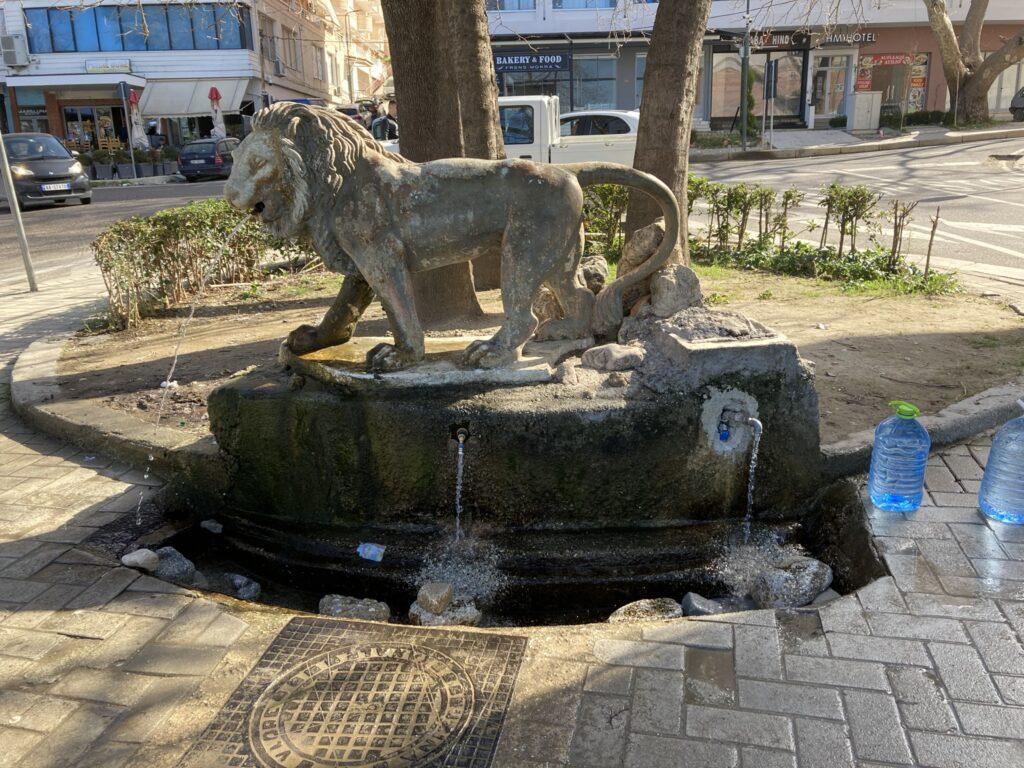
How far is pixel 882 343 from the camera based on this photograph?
6.18m

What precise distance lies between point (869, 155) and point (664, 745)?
74.2 ft

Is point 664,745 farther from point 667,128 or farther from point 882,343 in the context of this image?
point 667,128

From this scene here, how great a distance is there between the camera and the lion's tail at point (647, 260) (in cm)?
395

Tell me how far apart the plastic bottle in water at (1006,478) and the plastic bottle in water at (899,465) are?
28cm

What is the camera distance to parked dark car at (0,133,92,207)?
17.6 meters

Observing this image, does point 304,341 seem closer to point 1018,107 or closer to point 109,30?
point 1018,107

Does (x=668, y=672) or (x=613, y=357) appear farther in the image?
(x=613, y=357)

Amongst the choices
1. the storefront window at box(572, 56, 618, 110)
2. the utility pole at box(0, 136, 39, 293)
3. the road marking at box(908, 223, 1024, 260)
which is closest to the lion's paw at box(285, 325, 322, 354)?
the utility pole at box(0, 136, 39, 293)

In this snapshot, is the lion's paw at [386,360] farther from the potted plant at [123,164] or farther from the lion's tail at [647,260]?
the potted plant at [123,164]

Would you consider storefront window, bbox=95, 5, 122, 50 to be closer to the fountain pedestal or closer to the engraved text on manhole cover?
the fountain pedestal

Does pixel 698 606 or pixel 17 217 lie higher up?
pixel 17 217

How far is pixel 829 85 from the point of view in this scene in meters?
30.6

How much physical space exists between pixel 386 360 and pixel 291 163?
99 cm

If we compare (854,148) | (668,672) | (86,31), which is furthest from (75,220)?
(86,31)
